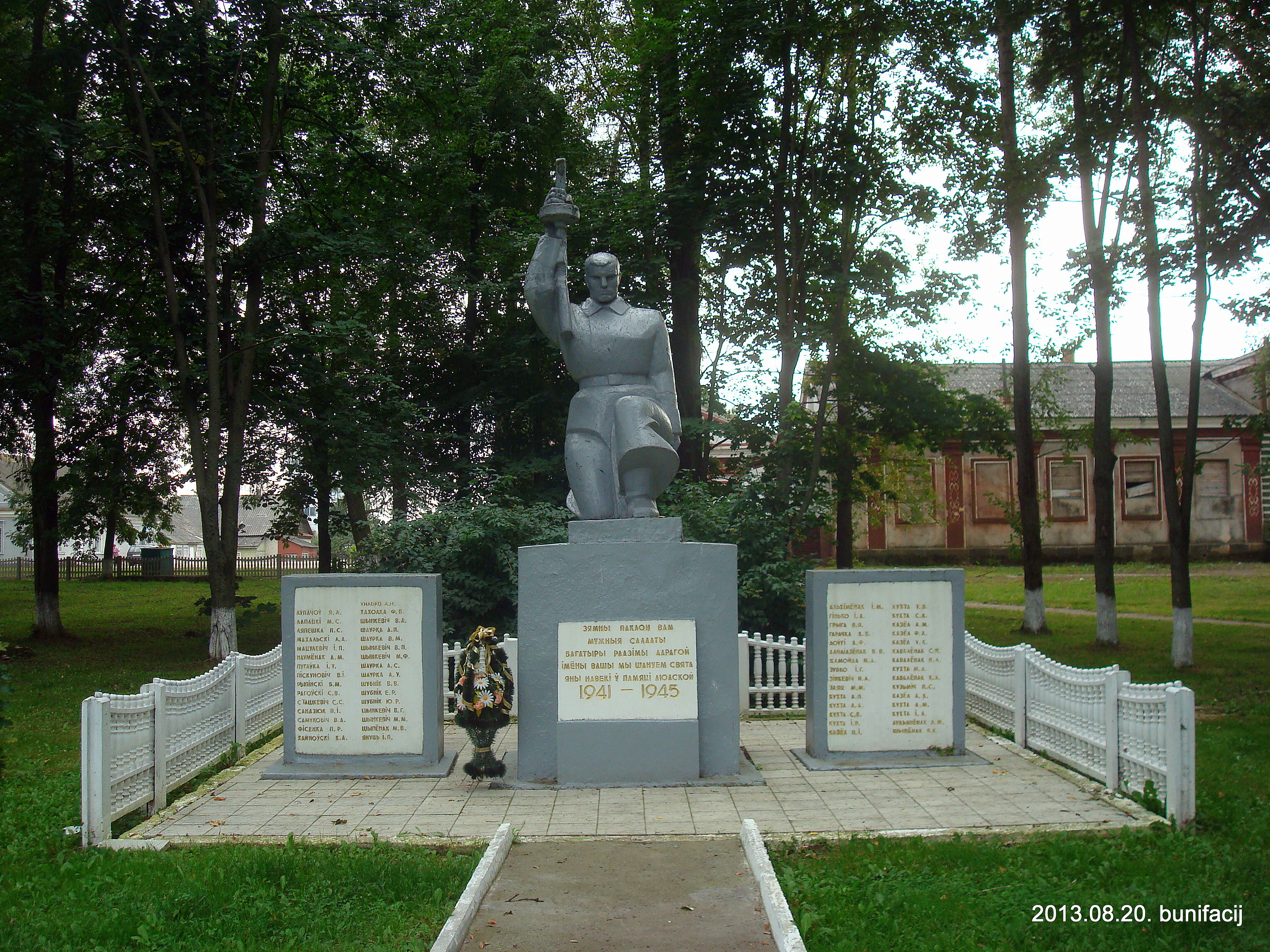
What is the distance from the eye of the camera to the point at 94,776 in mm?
5617

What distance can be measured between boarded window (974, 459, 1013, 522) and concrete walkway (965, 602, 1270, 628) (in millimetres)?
10775

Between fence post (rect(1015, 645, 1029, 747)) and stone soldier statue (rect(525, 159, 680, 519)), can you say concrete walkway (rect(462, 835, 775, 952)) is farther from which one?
fence post (rect(1015, 645, 1029, 747))

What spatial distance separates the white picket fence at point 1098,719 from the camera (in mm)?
5773

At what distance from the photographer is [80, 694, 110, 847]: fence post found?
5598 millimetres

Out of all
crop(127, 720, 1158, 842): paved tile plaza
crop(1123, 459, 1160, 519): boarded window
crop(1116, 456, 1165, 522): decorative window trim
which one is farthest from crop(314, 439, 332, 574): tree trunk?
crop(1123, 459, 1160, 519): boarded window

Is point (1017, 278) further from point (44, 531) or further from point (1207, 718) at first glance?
point (44, 531)

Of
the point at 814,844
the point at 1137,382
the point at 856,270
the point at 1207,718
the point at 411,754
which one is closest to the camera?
the point at 814,844

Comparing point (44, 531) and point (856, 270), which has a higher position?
point (856, 270)

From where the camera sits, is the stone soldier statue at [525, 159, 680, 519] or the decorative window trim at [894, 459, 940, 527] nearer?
the stone soldier statue at [525, 159, 680, 519]

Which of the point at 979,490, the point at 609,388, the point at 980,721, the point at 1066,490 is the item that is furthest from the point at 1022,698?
the point at 1066,490

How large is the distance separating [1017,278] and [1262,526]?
862 inches

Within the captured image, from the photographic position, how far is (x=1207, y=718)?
912cm

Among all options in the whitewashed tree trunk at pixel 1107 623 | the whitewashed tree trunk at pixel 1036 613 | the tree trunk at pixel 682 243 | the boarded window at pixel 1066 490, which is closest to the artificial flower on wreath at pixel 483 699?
the whitewashed tree trunk at pixel 1107 623

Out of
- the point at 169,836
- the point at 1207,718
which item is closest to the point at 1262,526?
the point at 1207,718
